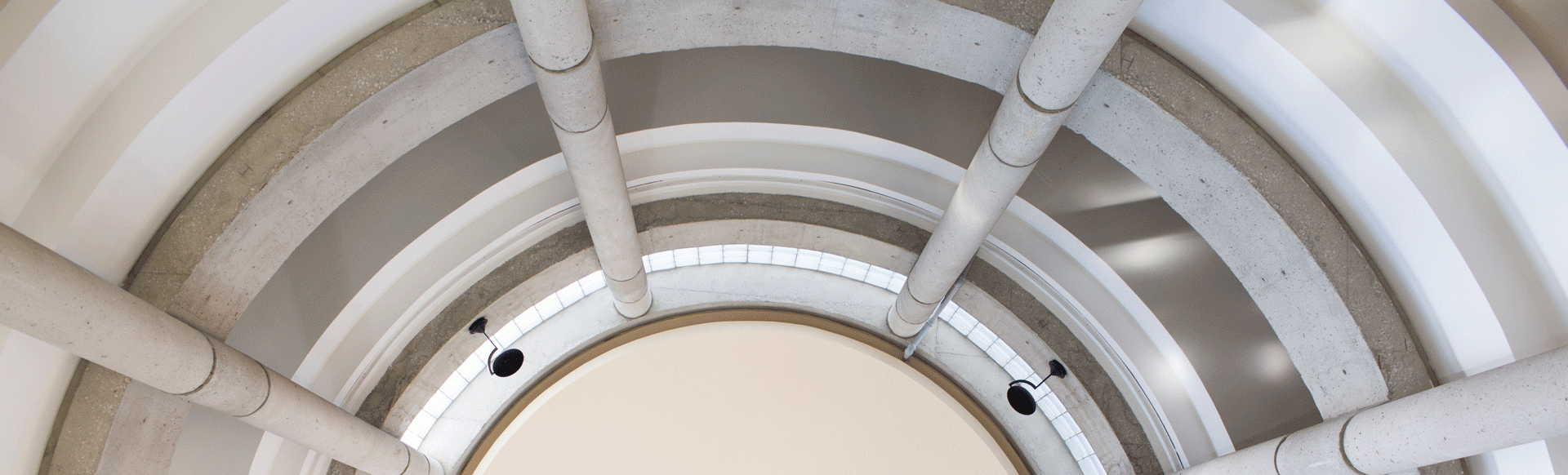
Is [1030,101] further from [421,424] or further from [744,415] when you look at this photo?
[421,424]

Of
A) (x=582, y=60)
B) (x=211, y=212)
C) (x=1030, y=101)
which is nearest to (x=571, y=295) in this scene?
(x=211, y=212)

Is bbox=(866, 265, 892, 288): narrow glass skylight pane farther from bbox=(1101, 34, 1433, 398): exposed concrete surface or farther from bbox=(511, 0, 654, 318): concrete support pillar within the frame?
bbox=(1101, 34, 1433, 398): exposed concrete surface

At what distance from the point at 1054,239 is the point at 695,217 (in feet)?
21.1

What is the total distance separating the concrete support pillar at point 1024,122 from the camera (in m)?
6.61

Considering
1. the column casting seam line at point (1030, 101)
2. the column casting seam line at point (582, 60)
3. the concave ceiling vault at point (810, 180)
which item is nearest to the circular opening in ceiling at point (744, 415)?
the concave ceiling vault at point (810, 180)

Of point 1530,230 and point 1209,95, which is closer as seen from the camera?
point 1530,230

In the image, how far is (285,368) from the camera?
924cm

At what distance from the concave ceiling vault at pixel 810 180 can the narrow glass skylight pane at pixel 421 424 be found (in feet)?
4.73

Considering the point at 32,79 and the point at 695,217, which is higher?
the point at 695,217

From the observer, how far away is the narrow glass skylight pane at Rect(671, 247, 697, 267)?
13742 mm

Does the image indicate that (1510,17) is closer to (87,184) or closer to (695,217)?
(695,217)

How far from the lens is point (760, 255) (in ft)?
46.0

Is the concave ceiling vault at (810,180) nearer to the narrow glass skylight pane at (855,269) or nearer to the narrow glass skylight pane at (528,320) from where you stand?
the narrow glass skylight pane at (528,320)

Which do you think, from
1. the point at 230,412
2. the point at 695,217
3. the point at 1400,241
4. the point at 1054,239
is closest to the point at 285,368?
the point at 230,412
